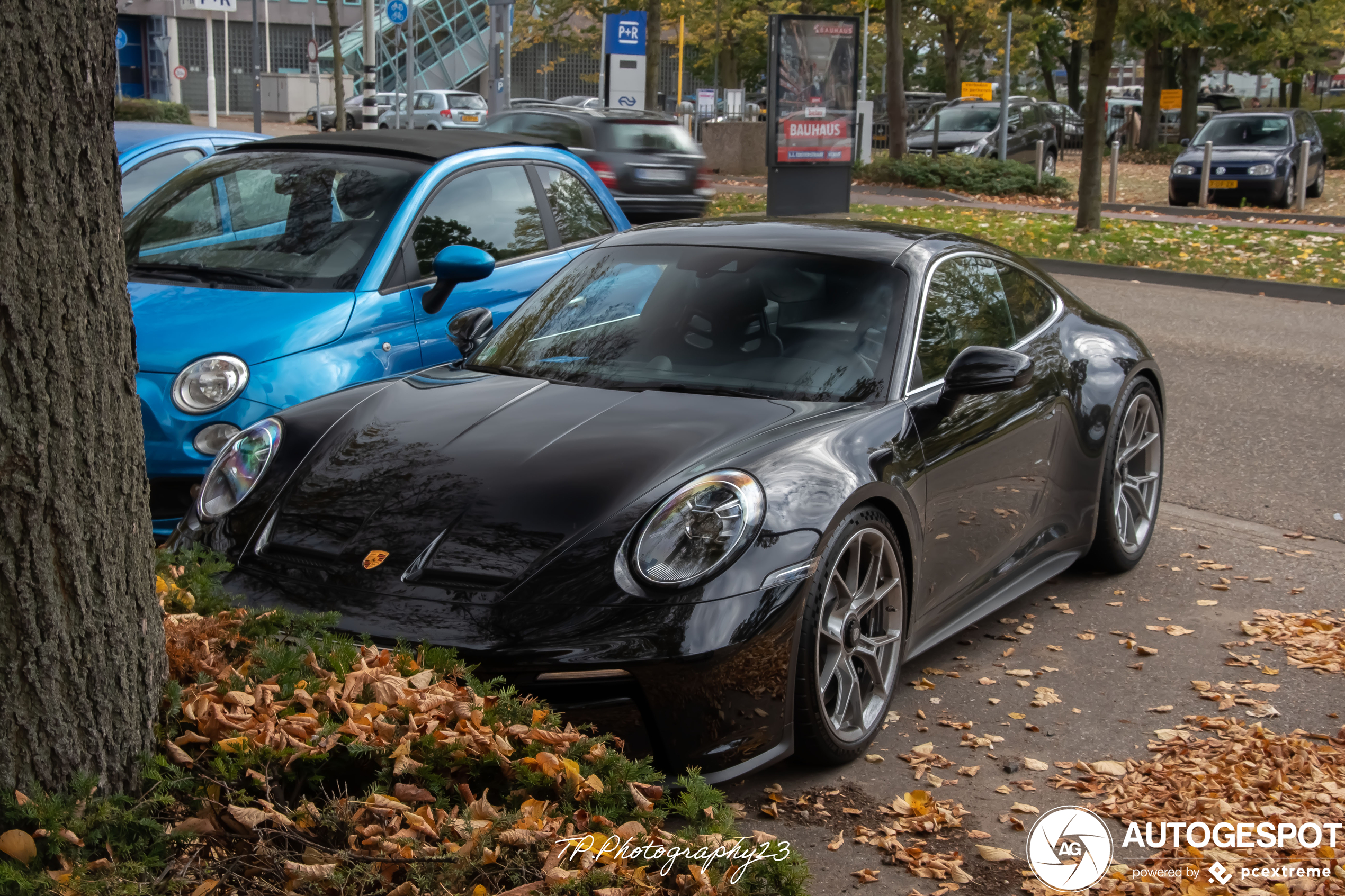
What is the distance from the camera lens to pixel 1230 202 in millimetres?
24375

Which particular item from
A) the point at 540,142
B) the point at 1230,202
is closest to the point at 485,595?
the point at 540,142

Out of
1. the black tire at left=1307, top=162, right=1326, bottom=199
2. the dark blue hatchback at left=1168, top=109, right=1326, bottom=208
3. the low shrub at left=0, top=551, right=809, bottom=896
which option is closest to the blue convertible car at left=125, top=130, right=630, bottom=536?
the low shrub at left=0, top=551, right=809, bottom=896

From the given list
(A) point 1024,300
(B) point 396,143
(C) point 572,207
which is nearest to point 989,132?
(C) point 572,207

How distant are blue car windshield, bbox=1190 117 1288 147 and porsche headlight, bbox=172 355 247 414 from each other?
23002 millimetres

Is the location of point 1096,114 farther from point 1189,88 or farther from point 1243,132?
point 1189,88

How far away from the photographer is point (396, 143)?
6754mm

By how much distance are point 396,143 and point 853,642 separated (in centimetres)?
396

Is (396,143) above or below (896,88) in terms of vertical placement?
below

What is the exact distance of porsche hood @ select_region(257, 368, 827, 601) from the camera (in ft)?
11.8

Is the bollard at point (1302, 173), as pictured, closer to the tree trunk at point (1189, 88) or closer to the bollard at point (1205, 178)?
the bollard at point (1205, 178)

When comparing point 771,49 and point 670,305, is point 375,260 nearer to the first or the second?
point 670,305

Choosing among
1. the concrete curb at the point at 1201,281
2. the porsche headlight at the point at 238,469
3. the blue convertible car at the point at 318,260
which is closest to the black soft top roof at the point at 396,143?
the blue convertible car at the point at 318,260

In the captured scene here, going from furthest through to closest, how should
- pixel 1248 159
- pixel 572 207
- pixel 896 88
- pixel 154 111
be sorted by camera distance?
pixel 154 111, pixel 896 88, pixel 1248 159, pixel 572 207

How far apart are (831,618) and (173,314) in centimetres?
329
